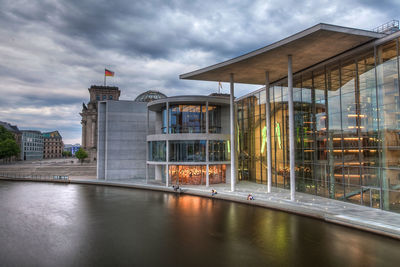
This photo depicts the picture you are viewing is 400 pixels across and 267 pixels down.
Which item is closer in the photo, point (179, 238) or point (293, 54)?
point (179, 238)

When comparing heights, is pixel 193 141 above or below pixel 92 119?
below

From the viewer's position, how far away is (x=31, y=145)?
132 meters

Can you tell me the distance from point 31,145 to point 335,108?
149 m

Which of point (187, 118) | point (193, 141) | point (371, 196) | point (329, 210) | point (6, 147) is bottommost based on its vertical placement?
point (329, 210)

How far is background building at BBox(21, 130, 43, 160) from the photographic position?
123600 millimetres

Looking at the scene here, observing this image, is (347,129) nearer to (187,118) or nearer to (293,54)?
(293,54)

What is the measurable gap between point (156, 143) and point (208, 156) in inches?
313

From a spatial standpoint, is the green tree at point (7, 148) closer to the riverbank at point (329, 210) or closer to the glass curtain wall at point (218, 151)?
the glass curtain wall at point (218, 151)

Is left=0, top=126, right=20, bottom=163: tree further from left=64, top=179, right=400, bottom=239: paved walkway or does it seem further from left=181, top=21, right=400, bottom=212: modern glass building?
left=181, top=21, right=400, bottom=212: modern glass building

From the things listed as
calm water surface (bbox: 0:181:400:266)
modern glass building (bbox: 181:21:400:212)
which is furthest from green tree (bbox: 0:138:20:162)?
modern glass building (bbox: 181:21:400:212)

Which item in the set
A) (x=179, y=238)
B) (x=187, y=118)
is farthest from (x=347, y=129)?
(x=187, y=118)

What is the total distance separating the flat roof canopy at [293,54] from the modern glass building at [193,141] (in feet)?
20.6

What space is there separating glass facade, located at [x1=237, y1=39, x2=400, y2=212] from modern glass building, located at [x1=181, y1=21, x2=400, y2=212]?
0.21 ft

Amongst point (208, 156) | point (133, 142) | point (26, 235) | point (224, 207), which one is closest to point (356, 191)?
point (224, 207)
